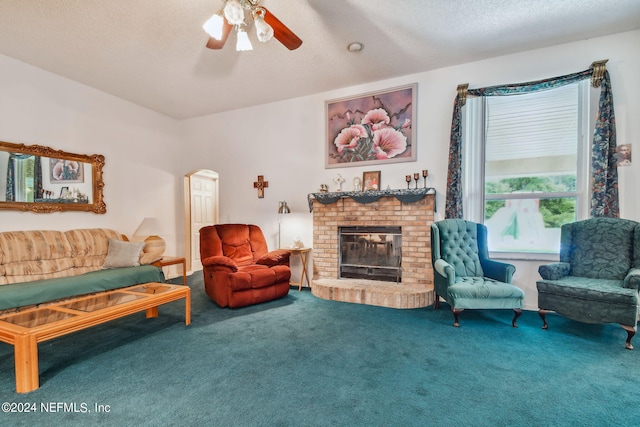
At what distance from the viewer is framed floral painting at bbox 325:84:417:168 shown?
3947 mm

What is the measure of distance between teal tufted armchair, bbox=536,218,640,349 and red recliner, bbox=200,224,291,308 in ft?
9.46

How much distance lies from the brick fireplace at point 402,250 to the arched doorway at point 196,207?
97.6 inches

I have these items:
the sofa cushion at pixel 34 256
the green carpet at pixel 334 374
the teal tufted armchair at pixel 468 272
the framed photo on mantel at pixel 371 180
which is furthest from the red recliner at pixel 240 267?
the teal tufted armchair at pixel 468 272

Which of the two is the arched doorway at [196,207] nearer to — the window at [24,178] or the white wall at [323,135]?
the white wall at [323,135]

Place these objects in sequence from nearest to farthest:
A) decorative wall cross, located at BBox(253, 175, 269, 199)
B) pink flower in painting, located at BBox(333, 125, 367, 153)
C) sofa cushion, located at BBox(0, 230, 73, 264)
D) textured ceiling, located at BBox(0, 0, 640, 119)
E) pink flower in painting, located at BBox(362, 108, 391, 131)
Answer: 1. textured ceiling, located at BBox(0, 0, 640, 119)
2. sofa cushion, located at BBox(0, 230, 73, 264)
3. pink flower in painting, located at BBox(362, 108, 391, 131)
4. pink flower in painting, located at BBox(333, 125, 367, 153)
5. decorative wall cross, located at BBox(253, 175, 269, 199)

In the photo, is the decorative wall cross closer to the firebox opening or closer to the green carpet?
the firebox opening

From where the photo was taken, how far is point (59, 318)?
215cm

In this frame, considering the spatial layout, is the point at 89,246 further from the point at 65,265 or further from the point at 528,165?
the point at 528,165

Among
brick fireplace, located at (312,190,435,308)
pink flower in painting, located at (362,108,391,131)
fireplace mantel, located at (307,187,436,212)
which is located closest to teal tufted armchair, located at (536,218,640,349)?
brick fireplace, located at (312,190,435,308)

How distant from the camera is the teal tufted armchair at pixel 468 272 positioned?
9.18 ft

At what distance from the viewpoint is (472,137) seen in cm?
367

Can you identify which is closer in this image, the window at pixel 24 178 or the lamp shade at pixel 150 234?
the window at pixel 24 178

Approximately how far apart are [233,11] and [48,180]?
344cm

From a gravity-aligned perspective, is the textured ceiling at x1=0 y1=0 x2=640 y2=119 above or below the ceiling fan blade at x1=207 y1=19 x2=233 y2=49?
above
